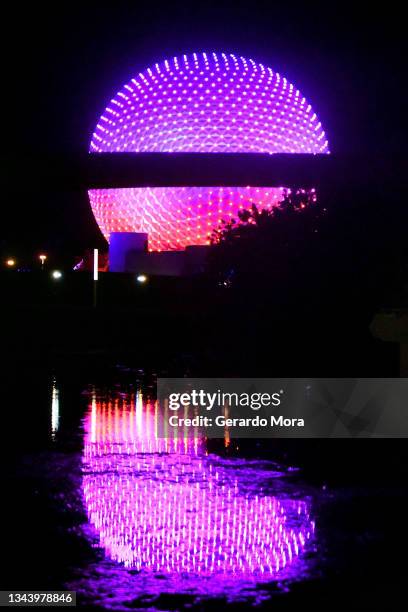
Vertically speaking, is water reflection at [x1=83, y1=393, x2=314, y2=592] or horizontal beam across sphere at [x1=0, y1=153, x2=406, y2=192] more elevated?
horizontal beam across sphere at [x1=0, y1=153, x2=406, y2=192]

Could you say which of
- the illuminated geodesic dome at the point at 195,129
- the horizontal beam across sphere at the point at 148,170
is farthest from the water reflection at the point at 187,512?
the illuminated geodesic dome at the point at 195,129

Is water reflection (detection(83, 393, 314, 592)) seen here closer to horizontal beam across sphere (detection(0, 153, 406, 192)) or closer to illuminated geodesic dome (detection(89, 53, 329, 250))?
horizontal beam across sphere (detection(0, 153, 406, 192))

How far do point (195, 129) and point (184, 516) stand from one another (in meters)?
44.7

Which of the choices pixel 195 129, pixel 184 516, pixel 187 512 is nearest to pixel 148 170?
pixel 195 129

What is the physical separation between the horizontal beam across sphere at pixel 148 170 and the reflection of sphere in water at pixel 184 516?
34.5 meters

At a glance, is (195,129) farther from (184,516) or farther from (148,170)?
(184,516)

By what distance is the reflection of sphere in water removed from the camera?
802 centimetres

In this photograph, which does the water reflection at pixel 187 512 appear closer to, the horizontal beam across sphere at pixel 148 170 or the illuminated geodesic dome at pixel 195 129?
the horizontal beam across sphere at pixel 148 170

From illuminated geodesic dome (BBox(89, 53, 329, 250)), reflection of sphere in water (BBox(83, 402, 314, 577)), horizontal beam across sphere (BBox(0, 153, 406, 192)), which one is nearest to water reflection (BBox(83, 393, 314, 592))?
reflection of sphere in water (BBox(83, 402, 314, 577))

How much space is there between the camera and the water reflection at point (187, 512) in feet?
26.0

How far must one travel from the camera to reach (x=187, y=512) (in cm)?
954

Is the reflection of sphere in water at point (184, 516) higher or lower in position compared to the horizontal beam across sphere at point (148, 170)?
lower

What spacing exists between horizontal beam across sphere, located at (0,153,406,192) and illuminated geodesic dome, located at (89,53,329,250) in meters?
0.94

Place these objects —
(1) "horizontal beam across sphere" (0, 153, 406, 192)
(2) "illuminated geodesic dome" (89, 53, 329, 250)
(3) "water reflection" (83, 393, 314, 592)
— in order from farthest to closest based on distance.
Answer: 1. (2) "illuminated geodesic dome" (89, 53, 329, 250)
2. (1) "horizontal beam across sphere" (0, 153, 406, 192)
3. (3) "water reflection" (83, 393, 314, 592)
